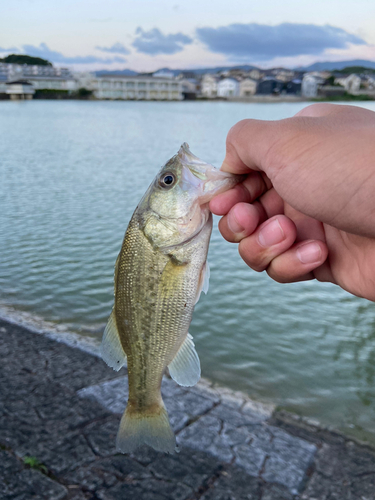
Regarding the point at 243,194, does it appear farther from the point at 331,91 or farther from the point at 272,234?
the point at 331,91

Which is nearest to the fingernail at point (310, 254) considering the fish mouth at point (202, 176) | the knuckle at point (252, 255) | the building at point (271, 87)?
the knuckle at point (252, 255)

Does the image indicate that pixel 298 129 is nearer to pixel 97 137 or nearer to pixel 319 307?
pixel 319 307

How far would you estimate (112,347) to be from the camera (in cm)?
280

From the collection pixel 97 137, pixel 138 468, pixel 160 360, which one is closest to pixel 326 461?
pixel 138 468

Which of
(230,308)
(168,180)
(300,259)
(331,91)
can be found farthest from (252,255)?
(331,91)

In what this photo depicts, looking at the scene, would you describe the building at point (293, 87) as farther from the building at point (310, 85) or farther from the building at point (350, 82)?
the building at point (350, 82)

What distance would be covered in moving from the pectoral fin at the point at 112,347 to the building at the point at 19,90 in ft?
461

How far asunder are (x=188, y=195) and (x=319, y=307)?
659 cm

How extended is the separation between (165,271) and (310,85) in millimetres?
151562

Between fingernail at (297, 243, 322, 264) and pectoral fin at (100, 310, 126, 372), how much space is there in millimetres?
1273

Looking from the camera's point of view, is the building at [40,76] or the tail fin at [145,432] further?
the building at [40,76]

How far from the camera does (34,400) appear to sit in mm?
4711

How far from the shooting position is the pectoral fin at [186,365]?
276cm

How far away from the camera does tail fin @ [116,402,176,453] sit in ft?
9.19
